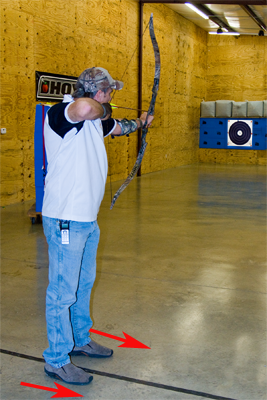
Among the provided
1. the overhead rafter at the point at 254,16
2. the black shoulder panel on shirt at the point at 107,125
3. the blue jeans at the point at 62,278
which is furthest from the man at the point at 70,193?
the overhead rafter at the point at 254,16

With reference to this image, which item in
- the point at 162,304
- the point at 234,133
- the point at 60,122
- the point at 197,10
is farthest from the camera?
the point at 234,133

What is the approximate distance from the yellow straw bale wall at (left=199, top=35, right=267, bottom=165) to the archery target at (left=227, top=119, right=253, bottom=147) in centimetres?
39

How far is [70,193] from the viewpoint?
198 cm

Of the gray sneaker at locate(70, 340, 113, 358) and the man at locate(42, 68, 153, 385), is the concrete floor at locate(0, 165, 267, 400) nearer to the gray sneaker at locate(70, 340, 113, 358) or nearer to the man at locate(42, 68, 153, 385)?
the gray sneaker at locate(70, 340, 113, 358)

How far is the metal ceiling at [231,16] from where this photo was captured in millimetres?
10688

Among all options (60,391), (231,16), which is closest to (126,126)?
(60,391)

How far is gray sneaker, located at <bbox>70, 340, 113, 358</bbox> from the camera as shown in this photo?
2.33 metres

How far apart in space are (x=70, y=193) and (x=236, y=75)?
1380 centimetres

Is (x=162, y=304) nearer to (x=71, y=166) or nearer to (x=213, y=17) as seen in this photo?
(x=71, y=166)

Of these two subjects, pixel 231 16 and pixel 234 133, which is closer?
pixel 231 16

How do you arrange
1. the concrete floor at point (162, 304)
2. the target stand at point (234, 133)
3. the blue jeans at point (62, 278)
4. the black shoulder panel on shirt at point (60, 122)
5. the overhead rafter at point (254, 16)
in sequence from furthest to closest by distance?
the target stand at point (234, 133)
the overhead rafter at point (254, 16)
the concrete floor at point (162, 304)
the blue jeans at point (62, 278)
the black shoulder panel on shirt at point (60, 122)

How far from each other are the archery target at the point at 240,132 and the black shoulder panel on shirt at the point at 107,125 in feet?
40.4

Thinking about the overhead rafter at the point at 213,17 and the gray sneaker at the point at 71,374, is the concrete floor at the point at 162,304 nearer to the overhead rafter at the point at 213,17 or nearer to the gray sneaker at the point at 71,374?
the gray sneaker at the point at 71,374

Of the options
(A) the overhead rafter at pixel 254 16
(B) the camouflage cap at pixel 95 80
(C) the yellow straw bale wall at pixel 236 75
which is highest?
(A) the overhead rafter at pixel 254 16
